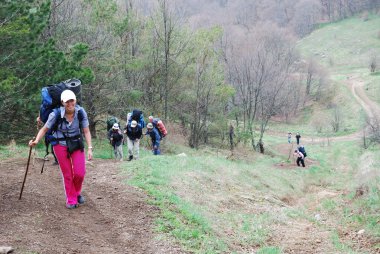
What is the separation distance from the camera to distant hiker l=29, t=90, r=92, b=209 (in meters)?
6.15

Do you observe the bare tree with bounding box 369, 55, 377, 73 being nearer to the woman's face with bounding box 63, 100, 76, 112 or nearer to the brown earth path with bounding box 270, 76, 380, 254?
the brown earth path with bounding box 270, 76, 380, 254

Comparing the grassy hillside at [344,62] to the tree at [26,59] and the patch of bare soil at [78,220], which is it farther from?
the patch of bare soil at [78,220]

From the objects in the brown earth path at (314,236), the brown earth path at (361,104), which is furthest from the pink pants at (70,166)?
the brown earth path at (361,104)

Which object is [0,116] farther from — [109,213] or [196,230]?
[196,230]

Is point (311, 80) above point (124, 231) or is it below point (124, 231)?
above

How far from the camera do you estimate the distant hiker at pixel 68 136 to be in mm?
6148

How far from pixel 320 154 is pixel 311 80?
3799cm

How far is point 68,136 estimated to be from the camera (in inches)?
247

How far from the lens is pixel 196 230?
6.55 m

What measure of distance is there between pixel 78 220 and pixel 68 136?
4.28 feet

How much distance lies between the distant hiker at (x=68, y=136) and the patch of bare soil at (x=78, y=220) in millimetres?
627

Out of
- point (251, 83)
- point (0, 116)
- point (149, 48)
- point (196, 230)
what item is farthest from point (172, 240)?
point (251, 83)

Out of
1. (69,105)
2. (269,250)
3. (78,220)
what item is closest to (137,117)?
(69,105)

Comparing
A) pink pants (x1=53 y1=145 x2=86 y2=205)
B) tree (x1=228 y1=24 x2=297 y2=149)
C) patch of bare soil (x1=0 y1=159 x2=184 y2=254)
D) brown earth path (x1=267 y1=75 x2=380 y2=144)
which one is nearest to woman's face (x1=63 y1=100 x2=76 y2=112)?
pink pants (x1=53 y1=145 x2=86 y2=205)
